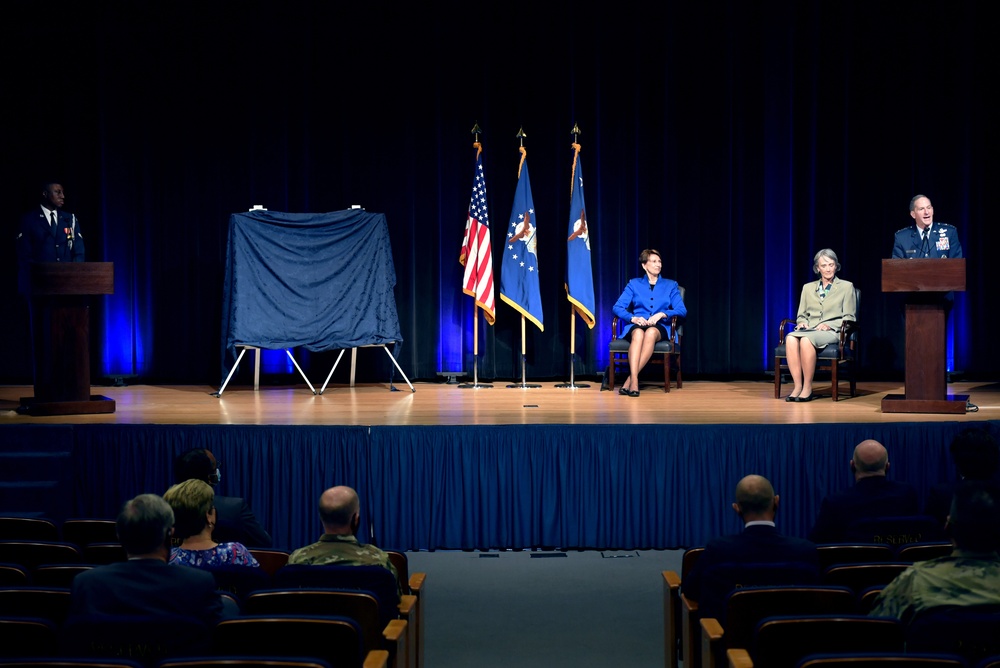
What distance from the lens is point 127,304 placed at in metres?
9.59

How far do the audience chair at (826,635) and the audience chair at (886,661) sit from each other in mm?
308

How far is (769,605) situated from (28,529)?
121 inches

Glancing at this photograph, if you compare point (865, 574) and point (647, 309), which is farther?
point (647, 309)

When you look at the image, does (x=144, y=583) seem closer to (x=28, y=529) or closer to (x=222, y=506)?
(x=222, y=506)

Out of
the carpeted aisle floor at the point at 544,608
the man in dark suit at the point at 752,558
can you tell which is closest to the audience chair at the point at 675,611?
the man in dark suit at the point at 752,558

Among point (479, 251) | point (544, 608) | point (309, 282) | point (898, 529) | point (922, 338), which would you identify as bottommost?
point (544, 608)

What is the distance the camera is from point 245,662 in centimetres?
224

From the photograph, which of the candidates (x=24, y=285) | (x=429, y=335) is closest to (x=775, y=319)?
(x=429, y=335)

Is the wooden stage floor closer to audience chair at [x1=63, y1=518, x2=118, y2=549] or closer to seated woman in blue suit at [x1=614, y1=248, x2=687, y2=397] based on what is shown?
seated woman in blue suit at [x1=614, y1=248, x2=687, y2=397]

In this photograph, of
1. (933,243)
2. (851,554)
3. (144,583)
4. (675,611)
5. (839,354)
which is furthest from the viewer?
(839,354)

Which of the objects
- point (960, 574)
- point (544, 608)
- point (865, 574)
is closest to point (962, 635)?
point (960, 574)

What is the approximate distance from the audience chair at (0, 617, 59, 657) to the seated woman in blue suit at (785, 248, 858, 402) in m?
5.92

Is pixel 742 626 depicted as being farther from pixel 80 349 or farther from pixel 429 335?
pixel 429 335

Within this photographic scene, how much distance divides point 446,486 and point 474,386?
2838 millimetres
